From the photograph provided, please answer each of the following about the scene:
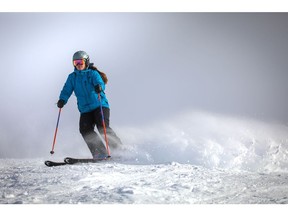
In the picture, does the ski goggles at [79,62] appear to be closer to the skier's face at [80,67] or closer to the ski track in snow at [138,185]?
the skier's face at [80,67]

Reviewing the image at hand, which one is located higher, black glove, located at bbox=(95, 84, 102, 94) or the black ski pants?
black glove, located at bbox=(95, 84, 102, 94)

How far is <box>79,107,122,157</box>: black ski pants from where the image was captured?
4.43m

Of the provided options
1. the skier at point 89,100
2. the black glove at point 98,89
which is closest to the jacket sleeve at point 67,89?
the skier at point 89,100

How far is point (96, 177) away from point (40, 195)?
0.58 metres

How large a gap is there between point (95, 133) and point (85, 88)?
0.54 meters

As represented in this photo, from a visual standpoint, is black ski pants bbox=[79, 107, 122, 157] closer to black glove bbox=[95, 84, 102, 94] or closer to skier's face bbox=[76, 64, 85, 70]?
black glove bbox=[95, 84, 102, 94]

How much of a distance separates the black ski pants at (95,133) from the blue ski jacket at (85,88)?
75 millimetres

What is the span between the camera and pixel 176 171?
378 cm

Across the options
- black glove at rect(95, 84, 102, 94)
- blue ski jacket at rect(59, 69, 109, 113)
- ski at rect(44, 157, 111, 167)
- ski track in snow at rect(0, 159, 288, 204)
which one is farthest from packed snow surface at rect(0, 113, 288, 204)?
black glove at rect(95, 84, 102, 94)

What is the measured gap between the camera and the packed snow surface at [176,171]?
3152 millimetres

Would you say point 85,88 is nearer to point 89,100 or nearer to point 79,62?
point 89,100

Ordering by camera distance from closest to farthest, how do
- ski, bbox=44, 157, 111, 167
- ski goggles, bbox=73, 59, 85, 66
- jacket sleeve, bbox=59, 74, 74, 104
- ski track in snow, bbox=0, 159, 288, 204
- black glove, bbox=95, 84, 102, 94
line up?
ski track in snow, bbox=0, 159, 288, 204 < ski, bbox=44, 157, 111, 167 < black glove, bbox=95, 84, 102, 94 < ski goggles, bbox=73, 59, 85, 66 < jacket sleeve, bbox=59, 74, 74, 104

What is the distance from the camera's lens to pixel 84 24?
459 cm
